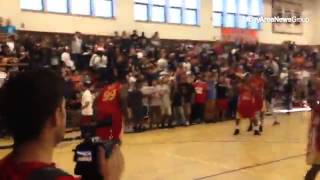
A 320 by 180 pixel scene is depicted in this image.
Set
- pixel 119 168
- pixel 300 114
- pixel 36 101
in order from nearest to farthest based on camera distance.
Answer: pixel 36 101 < pixel 119 168 < pixel 300 114

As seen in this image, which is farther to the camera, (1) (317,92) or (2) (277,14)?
(2) (277,14)

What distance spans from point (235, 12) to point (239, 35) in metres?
1.31

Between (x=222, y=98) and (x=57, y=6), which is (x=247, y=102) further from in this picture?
(x=57, y=6)

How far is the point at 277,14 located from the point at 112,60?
15683 mm

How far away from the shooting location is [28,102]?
4.70ft

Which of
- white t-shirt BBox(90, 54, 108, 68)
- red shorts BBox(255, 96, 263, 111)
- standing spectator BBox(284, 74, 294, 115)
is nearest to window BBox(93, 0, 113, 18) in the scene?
white t-shirt BBox(90, 54, 108, 68)

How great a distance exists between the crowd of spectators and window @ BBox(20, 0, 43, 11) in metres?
1.07

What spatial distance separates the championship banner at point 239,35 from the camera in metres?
25.4

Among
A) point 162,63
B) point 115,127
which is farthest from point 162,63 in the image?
point 115,127

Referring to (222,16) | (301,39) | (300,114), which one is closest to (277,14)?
(301,39)

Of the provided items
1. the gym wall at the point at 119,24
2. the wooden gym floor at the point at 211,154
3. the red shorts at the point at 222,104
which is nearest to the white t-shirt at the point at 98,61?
the gym wall at the point at 119,24

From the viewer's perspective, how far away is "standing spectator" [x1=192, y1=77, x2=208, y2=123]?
1664cm

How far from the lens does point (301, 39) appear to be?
30.9 meters

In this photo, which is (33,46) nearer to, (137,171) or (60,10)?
(60,10)
